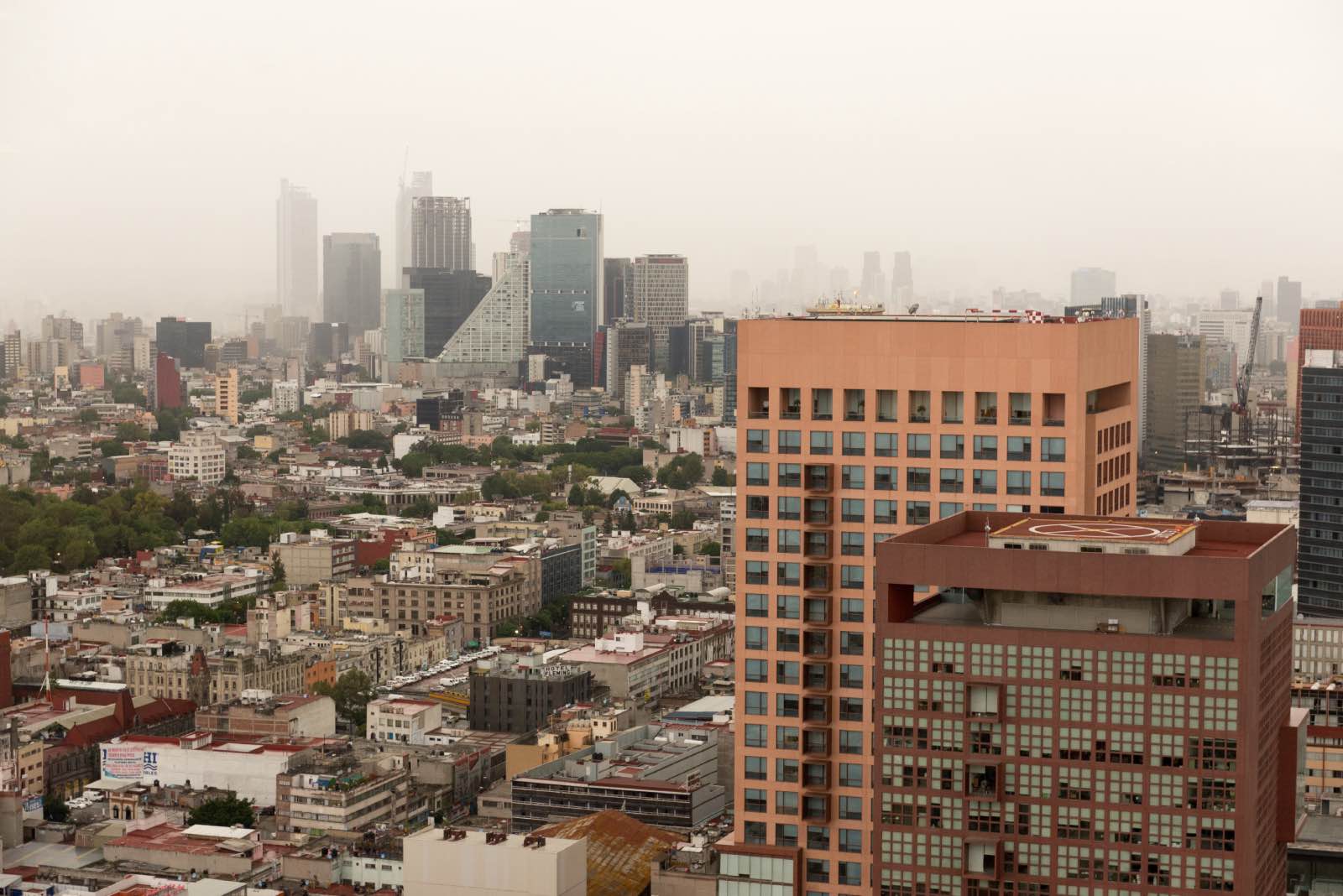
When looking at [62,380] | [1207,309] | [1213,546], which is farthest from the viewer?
[62,380]

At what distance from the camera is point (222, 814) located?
2103cm

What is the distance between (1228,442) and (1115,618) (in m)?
44.0

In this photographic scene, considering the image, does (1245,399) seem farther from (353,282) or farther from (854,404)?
(353,282)

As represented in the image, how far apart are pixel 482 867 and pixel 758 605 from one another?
276 centimetres

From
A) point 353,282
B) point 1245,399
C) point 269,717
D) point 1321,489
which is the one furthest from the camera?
point 353,282

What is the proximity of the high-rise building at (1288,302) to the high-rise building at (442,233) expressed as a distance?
43.7 m

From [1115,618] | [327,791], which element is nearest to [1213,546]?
[1115,618]

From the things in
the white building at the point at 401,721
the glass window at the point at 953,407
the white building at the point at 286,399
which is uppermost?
the glass window at the point at 953,407

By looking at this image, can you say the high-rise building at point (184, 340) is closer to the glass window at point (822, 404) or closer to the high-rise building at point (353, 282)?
the high-rise building at point (353, 282)

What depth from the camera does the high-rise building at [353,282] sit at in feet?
315

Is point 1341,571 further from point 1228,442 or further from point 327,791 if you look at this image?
point 1228,442

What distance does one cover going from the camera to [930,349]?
39.1ft

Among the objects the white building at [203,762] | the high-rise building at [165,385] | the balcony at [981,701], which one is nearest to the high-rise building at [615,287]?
the high-rise building at [165,385]

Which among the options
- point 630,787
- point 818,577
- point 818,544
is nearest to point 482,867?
point 818,577
